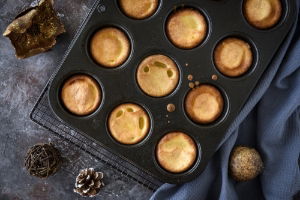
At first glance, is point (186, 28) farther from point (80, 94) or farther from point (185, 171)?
point (185, 171)

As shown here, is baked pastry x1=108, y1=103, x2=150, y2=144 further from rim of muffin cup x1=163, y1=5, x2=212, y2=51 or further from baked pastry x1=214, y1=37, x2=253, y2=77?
baked pastry x1=214, y1=37, x2=253, y2=77

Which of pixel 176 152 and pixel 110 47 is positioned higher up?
pixel 110 47

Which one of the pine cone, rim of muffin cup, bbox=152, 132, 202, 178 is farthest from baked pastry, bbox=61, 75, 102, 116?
the pine cone

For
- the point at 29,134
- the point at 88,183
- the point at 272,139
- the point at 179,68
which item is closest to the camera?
the point at 179,68

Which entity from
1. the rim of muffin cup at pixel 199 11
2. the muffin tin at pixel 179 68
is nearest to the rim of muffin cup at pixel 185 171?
the muffin tin at pixel 179 68

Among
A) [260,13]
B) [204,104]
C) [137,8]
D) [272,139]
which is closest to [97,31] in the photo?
[137,8]

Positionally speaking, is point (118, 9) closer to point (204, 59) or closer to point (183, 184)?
point (204, 59)

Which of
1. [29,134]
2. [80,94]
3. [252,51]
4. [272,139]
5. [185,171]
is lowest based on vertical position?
[29,134]
